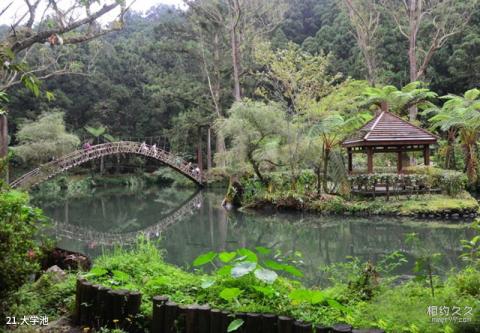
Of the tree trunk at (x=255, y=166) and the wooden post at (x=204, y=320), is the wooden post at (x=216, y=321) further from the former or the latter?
the tree trunk at (x=255, y=166)

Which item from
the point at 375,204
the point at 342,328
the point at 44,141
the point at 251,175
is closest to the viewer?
the point at 342,328

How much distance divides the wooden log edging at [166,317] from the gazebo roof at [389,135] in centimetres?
1082

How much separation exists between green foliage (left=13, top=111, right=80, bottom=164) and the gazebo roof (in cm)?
1371

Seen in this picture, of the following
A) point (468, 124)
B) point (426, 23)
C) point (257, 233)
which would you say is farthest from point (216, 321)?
point (426, 23)

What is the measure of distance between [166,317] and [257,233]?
22.9ft

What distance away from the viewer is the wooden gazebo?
500 inches

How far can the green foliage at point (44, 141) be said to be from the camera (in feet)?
65.4

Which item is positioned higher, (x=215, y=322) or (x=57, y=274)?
(x=215, y=322)

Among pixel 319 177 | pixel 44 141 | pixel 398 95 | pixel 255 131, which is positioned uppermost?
pixel 398 95

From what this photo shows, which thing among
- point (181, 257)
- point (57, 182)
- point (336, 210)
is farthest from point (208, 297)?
point (57, 182)

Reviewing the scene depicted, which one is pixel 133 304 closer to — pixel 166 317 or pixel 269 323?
pixel 166 317

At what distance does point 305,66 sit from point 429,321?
12977mm

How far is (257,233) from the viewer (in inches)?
373

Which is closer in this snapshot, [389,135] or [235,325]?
[235,325]
